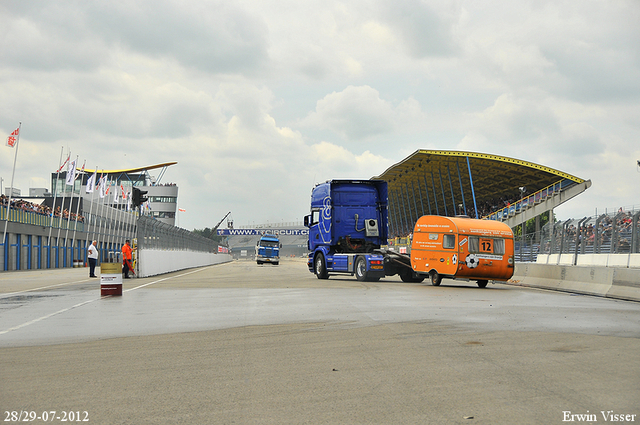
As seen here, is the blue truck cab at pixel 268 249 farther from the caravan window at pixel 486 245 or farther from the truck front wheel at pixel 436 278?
the caravan window at pixel 486 245

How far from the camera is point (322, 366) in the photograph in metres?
6.99

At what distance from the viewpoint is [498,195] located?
83.2m

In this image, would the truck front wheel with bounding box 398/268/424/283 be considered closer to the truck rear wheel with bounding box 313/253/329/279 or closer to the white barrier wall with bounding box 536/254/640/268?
the truck rear wheel with bounding box 313/253/329/279

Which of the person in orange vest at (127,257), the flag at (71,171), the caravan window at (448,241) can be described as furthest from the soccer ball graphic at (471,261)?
the flag at (71,171)

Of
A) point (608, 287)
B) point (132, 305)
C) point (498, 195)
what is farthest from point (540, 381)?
point (498, 195)

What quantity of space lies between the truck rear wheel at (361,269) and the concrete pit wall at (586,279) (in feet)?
21.3

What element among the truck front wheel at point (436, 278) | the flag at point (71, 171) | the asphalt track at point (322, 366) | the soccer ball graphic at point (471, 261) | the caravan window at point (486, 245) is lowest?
the asphalt track at point (322, 366)

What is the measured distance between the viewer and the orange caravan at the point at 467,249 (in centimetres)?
2253

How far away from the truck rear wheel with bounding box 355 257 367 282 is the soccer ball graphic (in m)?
4.84

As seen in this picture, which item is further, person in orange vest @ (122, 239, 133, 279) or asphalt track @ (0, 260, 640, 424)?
person in orange vest @ (122, 239, 133, 279)

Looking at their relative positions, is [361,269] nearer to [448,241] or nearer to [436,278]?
[436,278]

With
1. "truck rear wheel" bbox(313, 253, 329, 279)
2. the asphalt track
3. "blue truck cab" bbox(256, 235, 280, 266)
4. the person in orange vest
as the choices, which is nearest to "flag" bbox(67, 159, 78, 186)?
"blue truck cab" bbox(256, 235, 280, 266)

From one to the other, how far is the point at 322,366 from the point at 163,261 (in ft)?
100

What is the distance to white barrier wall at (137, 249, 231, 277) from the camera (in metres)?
30.1
